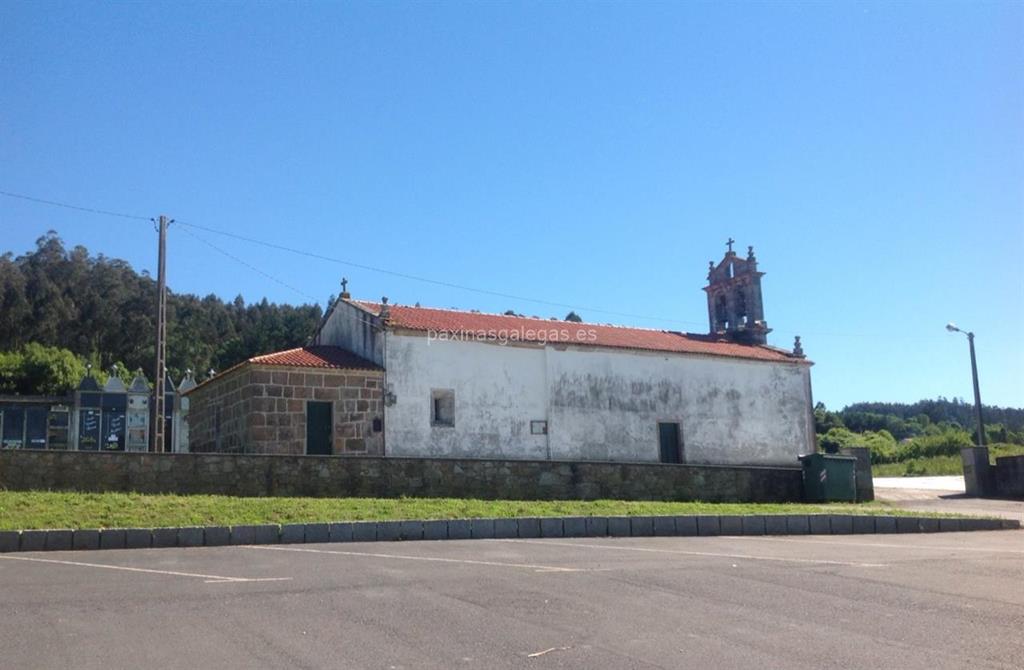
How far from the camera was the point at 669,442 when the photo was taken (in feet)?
94.0

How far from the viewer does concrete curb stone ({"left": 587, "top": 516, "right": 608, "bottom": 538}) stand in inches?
544

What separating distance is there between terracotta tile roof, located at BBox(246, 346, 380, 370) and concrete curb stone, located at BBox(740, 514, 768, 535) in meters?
12.2

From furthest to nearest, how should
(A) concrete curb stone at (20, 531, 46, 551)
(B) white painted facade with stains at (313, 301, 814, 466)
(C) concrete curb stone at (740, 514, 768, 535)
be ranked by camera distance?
(B) white painted facade with stains at (313, 301, 814, 466) → (C) concrete curb stone at (740, 514, 768, 535) → (A) concrete curb stone at (20, 531, 46, 551)

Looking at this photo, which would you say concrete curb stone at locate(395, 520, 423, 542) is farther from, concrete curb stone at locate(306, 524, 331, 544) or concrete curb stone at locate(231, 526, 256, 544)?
concrete curb stone at locate(231, 526, 256, 544)

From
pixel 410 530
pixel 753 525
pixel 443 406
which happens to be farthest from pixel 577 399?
pixel 410 530

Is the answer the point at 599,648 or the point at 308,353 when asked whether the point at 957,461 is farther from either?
the point at 599,648

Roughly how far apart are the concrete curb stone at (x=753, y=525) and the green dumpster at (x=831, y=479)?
24.2 ft

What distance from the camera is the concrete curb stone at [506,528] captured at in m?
13.5

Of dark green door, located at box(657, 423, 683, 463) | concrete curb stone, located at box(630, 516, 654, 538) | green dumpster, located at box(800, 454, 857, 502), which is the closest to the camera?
concrete curb stone, located at box(630, 516, 654, 538)

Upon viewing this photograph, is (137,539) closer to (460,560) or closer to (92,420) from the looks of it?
(460,560)

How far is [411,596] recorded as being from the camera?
7.82 meters

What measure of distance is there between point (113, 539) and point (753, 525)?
9949 millimetres

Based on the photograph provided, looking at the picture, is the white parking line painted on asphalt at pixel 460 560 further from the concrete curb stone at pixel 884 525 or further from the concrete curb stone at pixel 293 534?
the concrete curb stone at pixel 884 525

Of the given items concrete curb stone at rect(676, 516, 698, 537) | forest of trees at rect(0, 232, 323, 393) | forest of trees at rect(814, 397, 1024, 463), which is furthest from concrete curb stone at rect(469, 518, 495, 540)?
forest of trees at rect(0, 232, 323, 393)
